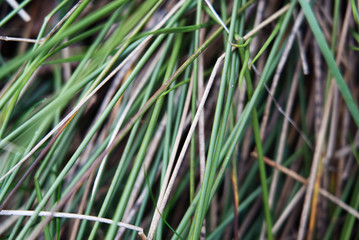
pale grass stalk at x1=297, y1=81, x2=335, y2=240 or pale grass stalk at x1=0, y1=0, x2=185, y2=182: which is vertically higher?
pale grass stalk at x1=0, y1=0, x2=185, y2=182

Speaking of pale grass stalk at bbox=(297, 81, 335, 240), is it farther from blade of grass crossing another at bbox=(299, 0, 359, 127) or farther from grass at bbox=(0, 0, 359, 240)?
blade of grass crossing another at bbox=(299, 0, 359, 127)

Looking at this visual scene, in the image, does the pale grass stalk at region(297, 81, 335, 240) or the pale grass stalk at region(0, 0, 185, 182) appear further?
the pale grass stalk at region(297, 81, 335, 240)

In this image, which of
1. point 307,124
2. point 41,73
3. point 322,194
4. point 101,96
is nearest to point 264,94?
point 307,124

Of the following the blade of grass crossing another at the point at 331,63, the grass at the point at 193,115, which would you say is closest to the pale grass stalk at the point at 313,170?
the grass at the point at 193,115

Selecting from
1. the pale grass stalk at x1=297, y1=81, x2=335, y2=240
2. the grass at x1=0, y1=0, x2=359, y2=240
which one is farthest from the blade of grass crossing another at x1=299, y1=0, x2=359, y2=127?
the pale grass stalk at x1=297, y1=81, x2=335, y2=240

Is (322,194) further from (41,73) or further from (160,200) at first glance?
(41,73)

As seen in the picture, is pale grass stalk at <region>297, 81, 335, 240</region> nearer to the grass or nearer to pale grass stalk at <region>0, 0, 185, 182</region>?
the grass

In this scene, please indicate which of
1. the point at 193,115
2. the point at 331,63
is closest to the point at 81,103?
the point at 193,115

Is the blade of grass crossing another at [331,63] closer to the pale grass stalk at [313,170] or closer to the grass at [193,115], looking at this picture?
the grass at [193,115]

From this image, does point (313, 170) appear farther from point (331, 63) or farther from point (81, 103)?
point (81, 103)
